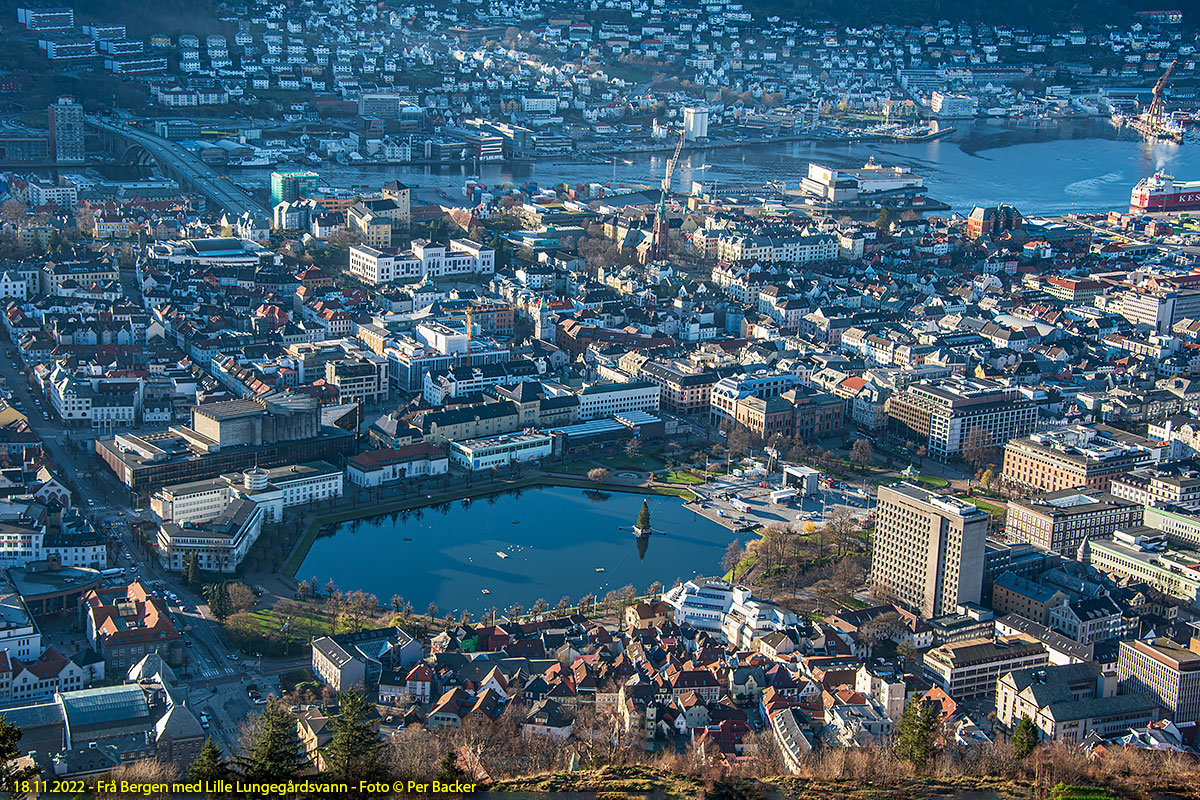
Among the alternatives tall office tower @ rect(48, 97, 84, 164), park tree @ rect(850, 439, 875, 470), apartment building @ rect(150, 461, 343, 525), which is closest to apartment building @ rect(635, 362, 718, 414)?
park tree @ rect(850, 439, 875, 470)

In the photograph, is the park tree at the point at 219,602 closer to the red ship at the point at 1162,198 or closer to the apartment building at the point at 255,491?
the apartment building at the point at 255,491

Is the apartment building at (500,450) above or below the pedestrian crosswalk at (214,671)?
above

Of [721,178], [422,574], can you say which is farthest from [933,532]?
[721,178]

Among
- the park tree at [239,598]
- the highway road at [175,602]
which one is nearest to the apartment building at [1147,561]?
the highway road at [175,602]

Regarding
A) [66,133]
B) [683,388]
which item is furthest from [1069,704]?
[66,133]

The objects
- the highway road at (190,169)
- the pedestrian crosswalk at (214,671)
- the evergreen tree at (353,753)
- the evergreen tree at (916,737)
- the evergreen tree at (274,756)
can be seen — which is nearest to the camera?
the evergreen tree at (274,756)
